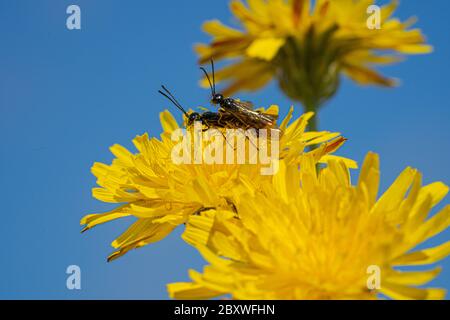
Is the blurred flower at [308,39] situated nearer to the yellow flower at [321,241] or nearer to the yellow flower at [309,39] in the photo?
the yellow flower at [309,39]

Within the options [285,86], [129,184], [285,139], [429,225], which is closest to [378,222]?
[429,225]

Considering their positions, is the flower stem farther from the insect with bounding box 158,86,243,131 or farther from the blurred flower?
the insect with bounding box 158,86,243,131

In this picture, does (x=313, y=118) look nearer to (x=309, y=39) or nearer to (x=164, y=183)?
(x=309, y=39)

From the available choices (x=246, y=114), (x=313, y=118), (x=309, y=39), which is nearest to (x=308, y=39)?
(x=309, y=39)

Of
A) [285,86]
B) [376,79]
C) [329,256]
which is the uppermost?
[376,79]

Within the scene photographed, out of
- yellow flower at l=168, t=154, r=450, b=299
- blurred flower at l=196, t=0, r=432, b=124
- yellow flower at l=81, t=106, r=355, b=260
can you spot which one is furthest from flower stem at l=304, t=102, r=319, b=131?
yellow flower at l=168, t=154, r=450, b=299

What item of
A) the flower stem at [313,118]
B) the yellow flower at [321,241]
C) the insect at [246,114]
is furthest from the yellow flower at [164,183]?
the flower stem at [313,118]

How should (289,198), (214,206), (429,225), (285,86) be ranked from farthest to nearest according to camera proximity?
1. (285,86)
2. (214,206)
3. (289,198)
4. (429,225)
